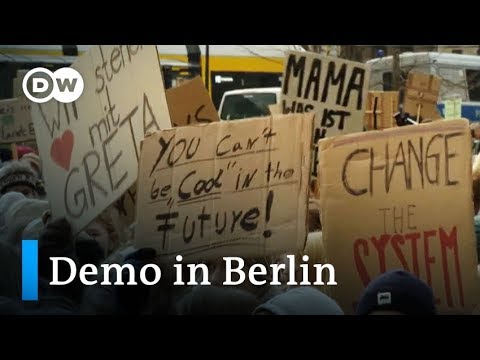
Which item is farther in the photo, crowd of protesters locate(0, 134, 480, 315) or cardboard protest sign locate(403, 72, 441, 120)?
crowd of protesters locate(0, 134, 480, 315)

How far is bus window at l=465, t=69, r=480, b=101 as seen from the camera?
6.40 m

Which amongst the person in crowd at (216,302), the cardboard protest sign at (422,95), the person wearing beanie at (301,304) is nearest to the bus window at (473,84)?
the cardboard protest sign at (422,95)

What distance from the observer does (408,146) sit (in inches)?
249

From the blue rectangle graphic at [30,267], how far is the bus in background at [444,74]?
6.15 ft

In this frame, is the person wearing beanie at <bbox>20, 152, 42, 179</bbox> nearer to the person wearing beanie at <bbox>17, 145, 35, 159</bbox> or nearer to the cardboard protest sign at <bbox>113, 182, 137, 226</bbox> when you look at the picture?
the person wearing beanie at <bbox>17, 145, 35, 159</bbox>

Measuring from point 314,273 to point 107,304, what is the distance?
1.06 metres

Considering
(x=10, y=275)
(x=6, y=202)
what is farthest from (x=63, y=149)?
(x=10, y=275)

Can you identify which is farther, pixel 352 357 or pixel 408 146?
pixel 352 357

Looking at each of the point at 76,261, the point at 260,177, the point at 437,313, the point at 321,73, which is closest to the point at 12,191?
the point at 76,261

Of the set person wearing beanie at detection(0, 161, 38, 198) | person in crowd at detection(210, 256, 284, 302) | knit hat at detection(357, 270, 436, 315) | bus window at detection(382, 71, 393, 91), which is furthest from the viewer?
person wearing beanie at detection(0, 161, 38, 198)

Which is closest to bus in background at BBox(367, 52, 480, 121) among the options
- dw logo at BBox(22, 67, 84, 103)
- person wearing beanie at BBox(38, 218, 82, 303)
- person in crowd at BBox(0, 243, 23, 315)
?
dw logo at BBox(22, 67, 84, 103)

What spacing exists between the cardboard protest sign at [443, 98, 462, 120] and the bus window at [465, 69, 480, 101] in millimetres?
66

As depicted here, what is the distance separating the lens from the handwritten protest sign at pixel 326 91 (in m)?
6.47
